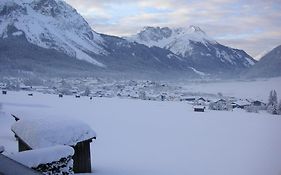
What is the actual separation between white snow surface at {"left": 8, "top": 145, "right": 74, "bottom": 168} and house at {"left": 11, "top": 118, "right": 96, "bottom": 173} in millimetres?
1516

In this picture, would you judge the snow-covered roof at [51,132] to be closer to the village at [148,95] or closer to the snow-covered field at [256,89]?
the snow-covered field at [256,89]

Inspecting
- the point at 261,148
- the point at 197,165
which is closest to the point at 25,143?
the point at 197,165

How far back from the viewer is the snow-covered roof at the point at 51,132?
34.4 ft

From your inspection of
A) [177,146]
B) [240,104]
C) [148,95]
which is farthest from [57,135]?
[148,95]

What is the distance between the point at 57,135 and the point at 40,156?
238 cm

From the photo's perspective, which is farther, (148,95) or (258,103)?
(148,95)

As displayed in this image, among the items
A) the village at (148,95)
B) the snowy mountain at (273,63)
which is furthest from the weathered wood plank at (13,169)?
the village at (148,95)

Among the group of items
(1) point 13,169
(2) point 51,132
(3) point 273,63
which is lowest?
(2) point 51,132

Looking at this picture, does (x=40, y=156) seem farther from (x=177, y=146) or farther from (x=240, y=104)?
(x=240, y=104)

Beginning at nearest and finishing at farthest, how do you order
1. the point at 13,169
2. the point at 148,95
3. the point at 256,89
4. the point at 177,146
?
the point at 13,169, the point at 177,146, the point at 256,89, the point at 148,95

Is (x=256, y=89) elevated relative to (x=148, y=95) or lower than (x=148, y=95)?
elevated

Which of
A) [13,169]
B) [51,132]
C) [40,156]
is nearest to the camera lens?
[13,169]

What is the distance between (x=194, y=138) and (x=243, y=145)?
2.62m

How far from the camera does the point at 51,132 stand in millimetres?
10727
